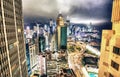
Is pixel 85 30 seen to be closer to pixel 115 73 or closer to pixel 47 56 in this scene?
pixel 47 56

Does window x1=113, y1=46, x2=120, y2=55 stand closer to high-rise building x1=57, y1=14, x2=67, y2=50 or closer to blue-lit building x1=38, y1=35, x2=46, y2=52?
high-rise building x1=57, y1=14, x2=67, y2=50

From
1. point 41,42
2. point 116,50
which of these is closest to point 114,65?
point 116,50

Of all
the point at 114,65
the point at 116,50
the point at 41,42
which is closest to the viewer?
the point at 116,50

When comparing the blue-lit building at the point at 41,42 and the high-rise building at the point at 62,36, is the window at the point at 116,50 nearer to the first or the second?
the high-rise building at the point at 62,36

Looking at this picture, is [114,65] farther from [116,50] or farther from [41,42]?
[41,42]

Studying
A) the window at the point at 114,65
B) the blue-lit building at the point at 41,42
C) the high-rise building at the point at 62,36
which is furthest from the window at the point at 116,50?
the blue-lit building at the point at 41,42

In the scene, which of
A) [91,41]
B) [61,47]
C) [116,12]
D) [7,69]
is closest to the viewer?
[116,12]

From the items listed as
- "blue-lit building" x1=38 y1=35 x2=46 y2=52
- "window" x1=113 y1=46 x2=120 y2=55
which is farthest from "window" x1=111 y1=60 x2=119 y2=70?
"blue-lit building" x1=38 y1=35 x2=46 y2=52

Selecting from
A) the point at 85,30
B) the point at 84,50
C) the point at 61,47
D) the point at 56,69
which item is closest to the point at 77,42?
the point at 84,50

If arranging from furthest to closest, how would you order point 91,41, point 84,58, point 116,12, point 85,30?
1. point 84,58
2. point 85,30
3. point 91,41
4. point 116,12

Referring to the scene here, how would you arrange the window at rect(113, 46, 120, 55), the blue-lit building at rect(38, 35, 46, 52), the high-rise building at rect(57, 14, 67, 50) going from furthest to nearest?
1. the blue-lit building at rect(38, 35, 46, 52)
2. the high-rise building at rect(57, 14, 67, 50)
3. the window at rect(113, 46, 120, 55)

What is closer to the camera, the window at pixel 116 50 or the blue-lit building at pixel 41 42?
the window at pixel 116 50
